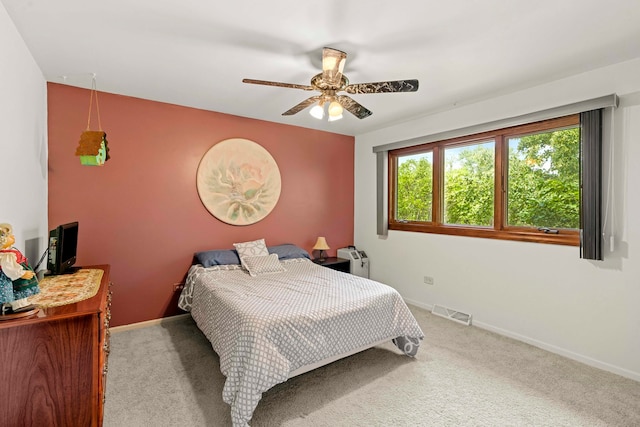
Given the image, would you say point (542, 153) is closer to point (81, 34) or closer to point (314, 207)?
point (314, 207)

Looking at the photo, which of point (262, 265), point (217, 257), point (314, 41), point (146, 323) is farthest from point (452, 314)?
point (146, 323)

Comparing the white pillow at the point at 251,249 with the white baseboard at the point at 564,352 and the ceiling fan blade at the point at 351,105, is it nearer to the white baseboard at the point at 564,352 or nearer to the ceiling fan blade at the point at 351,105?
the ceiling fan blade at the point at 351,105

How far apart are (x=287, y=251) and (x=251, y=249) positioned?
0.50m

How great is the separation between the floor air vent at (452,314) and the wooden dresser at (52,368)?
11.0ft

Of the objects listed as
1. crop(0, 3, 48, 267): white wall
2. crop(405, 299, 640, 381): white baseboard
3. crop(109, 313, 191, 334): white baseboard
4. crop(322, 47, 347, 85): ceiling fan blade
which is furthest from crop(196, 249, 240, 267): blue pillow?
crop(405, 299, 640, 381): white baseboard

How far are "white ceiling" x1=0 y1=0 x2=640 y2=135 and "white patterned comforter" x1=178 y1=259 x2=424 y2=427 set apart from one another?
6.18 ft

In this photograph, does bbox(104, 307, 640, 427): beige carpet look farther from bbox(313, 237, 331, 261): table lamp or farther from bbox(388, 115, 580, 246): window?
bbox(313, 237, 331, 261): table lamp

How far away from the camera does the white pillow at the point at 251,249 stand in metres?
3.66

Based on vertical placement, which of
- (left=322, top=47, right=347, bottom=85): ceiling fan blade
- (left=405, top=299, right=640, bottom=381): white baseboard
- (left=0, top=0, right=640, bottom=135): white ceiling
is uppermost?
(left=0, top=0, right=640, bottom=135): white ceiling

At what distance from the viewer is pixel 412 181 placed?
4.32m

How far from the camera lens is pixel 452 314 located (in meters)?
3.63

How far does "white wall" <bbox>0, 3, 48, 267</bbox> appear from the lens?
183 cm

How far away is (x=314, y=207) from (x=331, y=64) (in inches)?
104

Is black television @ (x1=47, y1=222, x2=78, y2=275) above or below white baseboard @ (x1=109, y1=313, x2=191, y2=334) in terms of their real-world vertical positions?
above
